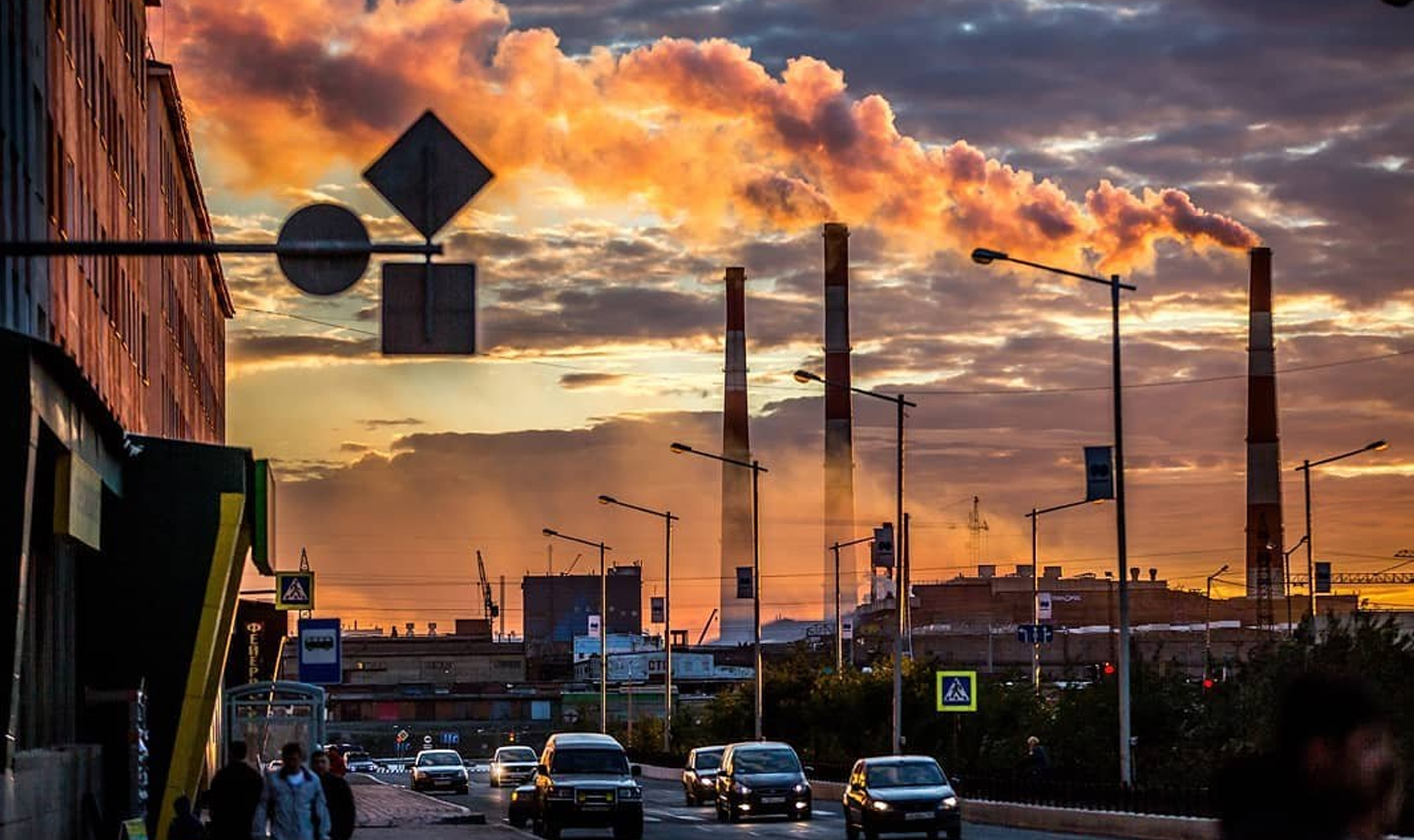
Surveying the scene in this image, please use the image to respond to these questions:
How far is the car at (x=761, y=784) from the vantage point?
49781mm

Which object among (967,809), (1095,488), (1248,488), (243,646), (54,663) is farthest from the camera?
(1248,488)

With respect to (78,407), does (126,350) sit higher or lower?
higher

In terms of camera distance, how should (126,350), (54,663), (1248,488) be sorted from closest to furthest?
(54,663) → (126,350) → (1248,488)

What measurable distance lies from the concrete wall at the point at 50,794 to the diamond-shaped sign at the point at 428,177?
9283mm

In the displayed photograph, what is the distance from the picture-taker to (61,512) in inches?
1008

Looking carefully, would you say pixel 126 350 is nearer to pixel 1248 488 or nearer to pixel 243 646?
pixel 243 646

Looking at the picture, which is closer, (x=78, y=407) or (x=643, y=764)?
(x=78, y=407)

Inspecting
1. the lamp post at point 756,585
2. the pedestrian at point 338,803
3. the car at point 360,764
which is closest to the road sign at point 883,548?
the lamp post at point 756,585

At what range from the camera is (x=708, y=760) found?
61375 mm

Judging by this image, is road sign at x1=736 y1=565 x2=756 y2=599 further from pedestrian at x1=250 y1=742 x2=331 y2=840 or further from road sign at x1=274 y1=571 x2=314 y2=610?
pedestrian at x1=250 y1=742 x2=331 y2=840

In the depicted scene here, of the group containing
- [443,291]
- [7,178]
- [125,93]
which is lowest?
[443,291]

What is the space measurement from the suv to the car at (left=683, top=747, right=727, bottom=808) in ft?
54.2

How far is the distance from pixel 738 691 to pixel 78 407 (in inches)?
2572

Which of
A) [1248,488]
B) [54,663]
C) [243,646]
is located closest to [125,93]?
[243,646]
